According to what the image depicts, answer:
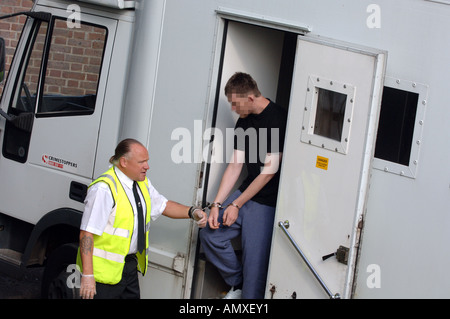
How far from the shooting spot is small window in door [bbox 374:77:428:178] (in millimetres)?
A: 3498

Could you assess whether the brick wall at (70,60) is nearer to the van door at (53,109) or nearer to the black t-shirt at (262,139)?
the van door at (53,109)

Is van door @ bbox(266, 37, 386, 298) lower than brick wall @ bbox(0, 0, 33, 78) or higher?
lower

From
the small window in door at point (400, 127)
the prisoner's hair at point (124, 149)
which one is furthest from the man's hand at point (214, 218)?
the small window in door at point (400, 127)

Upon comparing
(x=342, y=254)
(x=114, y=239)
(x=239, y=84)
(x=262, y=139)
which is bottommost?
(x=114, y=239)

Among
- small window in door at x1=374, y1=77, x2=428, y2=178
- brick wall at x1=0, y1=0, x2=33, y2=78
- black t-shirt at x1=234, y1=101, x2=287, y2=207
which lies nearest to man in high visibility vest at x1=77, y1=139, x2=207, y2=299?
black t-shirt at x1=234, y1=101, x2=287, y2=207

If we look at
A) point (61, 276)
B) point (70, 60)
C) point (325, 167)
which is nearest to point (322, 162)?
point (325, 167)

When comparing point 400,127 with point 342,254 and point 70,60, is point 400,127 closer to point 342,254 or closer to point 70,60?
point 342,254

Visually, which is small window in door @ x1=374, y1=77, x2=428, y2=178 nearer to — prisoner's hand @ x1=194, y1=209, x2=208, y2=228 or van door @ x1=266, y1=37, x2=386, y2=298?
van door @ x1=266, y1=37, x2=386, y2=298

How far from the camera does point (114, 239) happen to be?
156 inches

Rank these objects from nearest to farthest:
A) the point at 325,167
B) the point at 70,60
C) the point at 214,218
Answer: the point at 325,167 < the point at 214,218 < the point at 70,60

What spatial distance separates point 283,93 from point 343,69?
55.8 inches

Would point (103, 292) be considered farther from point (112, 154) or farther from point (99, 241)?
point (112, 154)

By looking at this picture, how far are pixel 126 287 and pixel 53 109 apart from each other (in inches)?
54.1

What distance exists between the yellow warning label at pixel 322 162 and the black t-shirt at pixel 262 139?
49 centimetres
